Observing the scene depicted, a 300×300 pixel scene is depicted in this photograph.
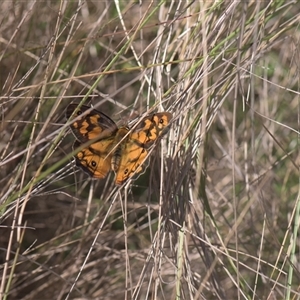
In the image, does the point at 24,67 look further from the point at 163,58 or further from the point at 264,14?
the point at 264,14

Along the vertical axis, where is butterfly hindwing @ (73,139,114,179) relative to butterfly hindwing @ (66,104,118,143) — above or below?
below

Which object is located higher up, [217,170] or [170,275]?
[217,170]

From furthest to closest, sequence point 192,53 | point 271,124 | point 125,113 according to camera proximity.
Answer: point 271,124, point 125,113, point 192,53

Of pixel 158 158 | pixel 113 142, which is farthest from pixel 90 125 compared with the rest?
pixel 158 158

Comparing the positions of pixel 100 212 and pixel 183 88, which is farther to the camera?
pixel 100 212

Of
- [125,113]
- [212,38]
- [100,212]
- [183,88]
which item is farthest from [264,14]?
[100,212]
